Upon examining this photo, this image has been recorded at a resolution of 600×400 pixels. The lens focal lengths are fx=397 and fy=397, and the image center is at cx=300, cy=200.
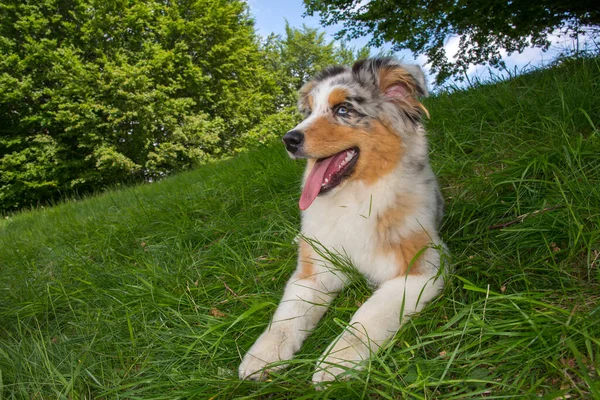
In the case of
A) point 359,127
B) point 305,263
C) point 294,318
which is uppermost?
point 359,127

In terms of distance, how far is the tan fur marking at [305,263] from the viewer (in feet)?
8.73

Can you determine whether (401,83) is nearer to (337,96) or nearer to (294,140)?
(337,96)

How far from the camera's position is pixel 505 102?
4.34m

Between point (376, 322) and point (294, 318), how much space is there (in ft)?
1.56

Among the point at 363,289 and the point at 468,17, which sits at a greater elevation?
the point at 468,17

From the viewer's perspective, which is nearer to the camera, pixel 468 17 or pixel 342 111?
pixel 342 111

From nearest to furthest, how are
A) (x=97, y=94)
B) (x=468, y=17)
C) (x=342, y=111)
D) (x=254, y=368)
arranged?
(x=254, y=368)
(x=342, y=111)
(x=468, y=17)
(x=97, y=94)

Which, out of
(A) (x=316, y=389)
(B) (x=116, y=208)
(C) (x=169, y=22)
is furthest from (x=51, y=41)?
(A) (x=316, y=389)

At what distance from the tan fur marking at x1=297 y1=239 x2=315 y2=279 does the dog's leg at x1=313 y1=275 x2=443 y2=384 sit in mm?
500

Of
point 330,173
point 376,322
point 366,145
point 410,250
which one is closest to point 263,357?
point 376,322

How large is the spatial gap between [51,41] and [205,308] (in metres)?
20.3

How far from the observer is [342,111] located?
2.73m

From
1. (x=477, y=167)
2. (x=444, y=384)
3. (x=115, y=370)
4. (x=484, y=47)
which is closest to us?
(x=444, y=384)

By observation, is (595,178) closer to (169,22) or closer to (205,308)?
(205,308)
